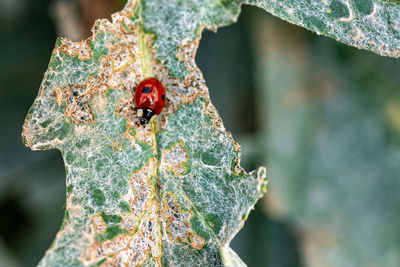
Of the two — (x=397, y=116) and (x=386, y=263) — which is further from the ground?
(x=397, y=116)

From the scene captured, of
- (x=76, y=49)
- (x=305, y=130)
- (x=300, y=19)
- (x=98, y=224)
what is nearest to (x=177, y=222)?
(x=98, y=224)

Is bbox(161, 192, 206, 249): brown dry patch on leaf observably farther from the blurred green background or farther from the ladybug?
the blurred green background

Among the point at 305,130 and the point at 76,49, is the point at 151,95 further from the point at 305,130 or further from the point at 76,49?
the point at 305,130

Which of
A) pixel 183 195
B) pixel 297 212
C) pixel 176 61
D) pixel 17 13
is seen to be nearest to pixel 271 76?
pixel 297 212

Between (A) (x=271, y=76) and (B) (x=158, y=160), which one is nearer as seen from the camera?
(B) (x=158, y=160)

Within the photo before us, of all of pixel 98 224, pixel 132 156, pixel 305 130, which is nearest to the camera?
pixel 98 224

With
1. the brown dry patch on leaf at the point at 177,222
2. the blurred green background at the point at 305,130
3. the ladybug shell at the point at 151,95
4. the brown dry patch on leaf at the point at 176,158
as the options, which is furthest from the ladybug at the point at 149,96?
the blurred green background at the point at 305,130

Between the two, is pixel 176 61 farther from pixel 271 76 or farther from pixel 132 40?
pixel 271 76
